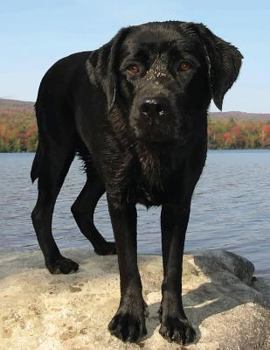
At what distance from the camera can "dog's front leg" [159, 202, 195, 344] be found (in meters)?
3.88

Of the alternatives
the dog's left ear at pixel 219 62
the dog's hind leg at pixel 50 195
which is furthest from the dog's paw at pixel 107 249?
the dog's left ear at pixel 219 62

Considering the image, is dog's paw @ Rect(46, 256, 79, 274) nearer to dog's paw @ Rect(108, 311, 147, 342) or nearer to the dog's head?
dog's paw @ Rect(108, 311, 147, 342)

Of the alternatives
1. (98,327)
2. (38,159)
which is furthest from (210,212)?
(98,327)

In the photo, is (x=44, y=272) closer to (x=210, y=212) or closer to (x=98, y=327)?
(x=98, y=327)

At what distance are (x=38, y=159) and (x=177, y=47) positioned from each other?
2031 mm

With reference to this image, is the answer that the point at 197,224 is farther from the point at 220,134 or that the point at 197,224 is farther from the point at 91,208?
the point at 220,134

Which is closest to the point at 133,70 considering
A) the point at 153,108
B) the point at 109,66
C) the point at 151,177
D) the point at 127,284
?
the point at 109,66

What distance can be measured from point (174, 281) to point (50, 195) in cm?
148

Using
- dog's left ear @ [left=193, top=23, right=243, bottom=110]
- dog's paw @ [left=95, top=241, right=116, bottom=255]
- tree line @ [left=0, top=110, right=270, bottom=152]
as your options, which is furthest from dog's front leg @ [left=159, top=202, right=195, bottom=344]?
tree line @ [left=0, top=110, right=270, bottom=152]

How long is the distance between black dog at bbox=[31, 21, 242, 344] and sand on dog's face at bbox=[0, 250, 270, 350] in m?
0.20

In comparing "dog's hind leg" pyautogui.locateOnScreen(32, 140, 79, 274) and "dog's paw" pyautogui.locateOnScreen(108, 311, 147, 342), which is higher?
"dog's hind leg" pyautogui.locateOnScreen(32, 140, 79, 274)

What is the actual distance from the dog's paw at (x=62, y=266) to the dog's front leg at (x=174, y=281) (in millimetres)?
1070

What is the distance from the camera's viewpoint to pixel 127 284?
388 centimetres

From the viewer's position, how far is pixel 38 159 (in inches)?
203
